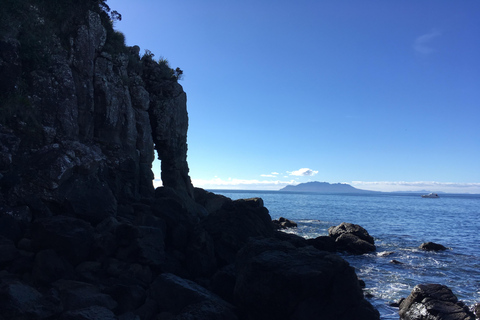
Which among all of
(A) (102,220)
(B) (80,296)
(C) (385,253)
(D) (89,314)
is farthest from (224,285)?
(C) (385,253)

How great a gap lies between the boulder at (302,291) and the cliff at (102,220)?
0.11 feet

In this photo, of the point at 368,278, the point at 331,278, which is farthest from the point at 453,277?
the point at 331,278

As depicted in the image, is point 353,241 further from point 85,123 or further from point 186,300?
point 85,123

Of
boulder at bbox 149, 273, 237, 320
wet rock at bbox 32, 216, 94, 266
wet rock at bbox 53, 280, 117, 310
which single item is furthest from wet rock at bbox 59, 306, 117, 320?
wet rock at bbox 32, 216, 94, 266

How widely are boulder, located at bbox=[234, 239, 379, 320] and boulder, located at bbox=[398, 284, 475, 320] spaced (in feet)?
11.8

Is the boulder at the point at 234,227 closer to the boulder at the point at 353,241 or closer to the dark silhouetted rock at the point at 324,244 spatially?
the dark silhouetted rock at the point at 324,244

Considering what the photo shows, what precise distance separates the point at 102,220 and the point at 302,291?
9.68m

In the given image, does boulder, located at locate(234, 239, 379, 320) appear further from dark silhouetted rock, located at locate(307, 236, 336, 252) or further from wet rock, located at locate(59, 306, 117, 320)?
dark silhouetted rock, located at locate(307, 236, 336, 252)

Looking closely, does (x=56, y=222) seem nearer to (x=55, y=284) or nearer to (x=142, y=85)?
(x=55, y=284)

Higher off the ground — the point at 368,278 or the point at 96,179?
the point at 96,179

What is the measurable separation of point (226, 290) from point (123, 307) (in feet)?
11.7

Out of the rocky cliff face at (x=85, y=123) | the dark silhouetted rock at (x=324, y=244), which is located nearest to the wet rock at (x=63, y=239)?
the rocky cliff face at (x=85, y=123)

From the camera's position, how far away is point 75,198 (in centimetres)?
1566

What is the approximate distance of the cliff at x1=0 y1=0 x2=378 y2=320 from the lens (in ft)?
33.3
